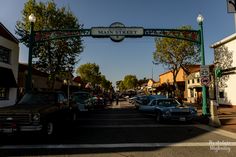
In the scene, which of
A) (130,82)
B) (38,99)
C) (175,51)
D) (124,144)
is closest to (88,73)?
(175,51)

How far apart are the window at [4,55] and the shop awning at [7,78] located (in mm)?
774

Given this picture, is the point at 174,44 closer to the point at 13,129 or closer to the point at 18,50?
the point at 18,50

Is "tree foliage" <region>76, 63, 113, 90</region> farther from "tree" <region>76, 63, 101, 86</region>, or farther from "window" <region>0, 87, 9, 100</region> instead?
"window" <region>0, 87, 9, 100</region>

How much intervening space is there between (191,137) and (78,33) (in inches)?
496

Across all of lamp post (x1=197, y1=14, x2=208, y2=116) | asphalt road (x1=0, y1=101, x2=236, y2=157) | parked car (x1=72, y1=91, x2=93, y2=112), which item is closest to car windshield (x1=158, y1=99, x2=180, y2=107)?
lamp post (x1=197, y1=14, x2=208, y2=116)

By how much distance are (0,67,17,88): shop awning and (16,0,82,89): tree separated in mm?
6657

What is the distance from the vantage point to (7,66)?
70.7ft

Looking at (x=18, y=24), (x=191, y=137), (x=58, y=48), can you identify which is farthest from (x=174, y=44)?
(x=191, y=137)

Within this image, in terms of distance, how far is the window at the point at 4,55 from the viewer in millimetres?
20981

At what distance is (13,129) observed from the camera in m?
9.78

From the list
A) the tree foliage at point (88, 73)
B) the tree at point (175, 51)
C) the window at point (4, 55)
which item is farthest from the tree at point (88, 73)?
the window at point (4, 55)

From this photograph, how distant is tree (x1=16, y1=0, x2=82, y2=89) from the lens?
28.2 meters

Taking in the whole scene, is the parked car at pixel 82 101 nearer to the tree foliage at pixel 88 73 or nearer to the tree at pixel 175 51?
the tree at pixel 175 51

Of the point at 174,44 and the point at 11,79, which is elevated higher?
the point at 174,44
